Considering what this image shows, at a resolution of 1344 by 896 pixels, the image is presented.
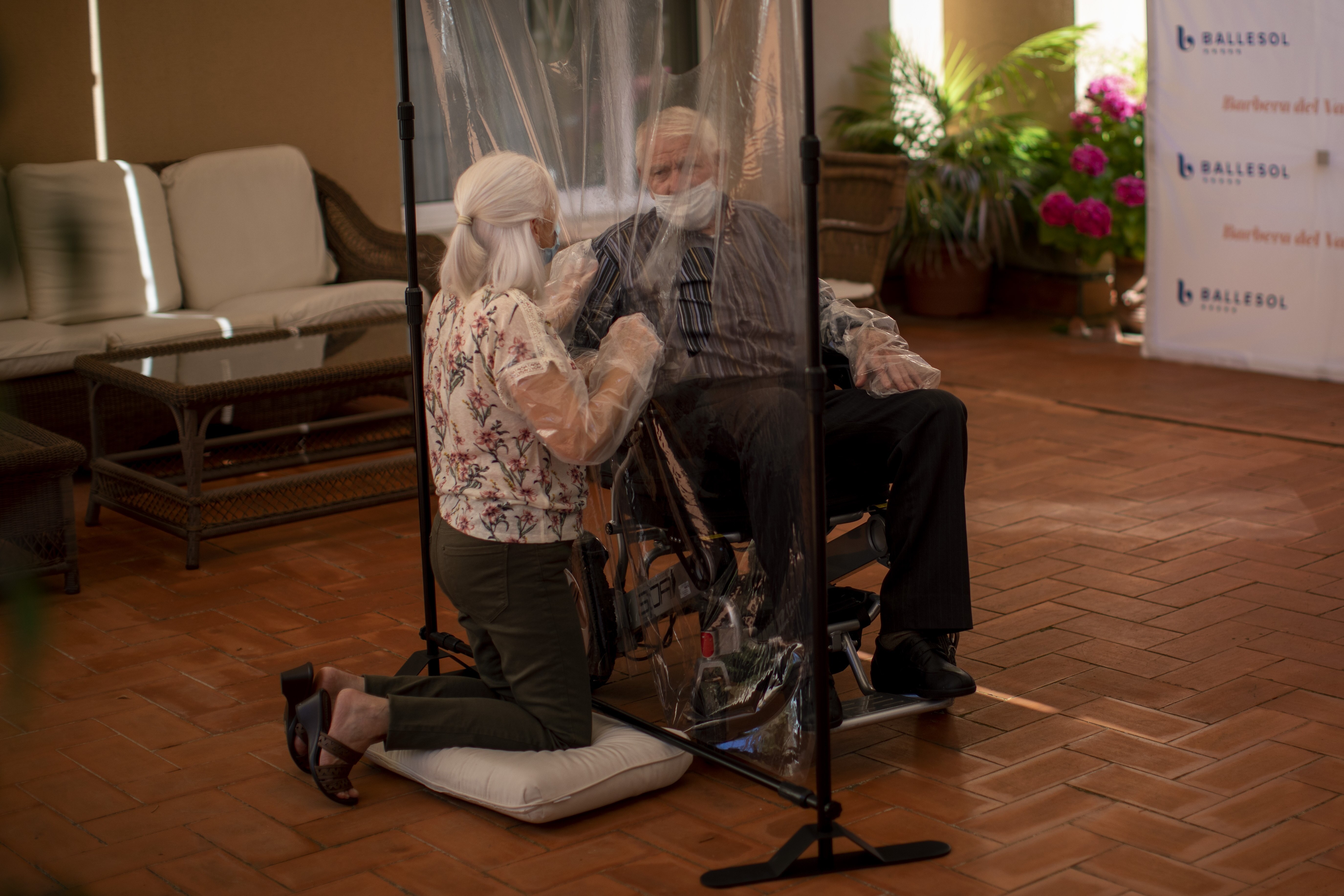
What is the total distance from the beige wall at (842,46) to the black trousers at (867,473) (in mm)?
4287

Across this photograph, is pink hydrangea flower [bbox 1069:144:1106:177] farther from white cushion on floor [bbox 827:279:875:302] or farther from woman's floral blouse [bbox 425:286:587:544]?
woman's floral blouse [bbox 425:286:587:544]

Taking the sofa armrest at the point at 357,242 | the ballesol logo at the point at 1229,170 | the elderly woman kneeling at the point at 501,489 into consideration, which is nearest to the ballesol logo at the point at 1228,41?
the ballesol logo at the point at 1229,170

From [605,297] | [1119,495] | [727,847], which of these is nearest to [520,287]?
[605,297]

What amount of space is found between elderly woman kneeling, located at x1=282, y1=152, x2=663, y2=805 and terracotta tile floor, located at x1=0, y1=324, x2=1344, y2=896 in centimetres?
15

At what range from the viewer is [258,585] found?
11.2ft

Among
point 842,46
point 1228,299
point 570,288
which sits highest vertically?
point 842,46

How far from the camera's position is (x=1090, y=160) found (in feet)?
19.1

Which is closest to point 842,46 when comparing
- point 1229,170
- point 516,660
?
point 1229,170

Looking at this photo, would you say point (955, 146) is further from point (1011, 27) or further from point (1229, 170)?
point (1229, 170)

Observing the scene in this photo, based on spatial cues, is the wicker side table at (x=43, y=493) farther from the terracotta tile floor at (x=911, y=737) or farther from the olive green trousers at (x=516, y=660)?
the olive green trousers at (x=516, y=660)

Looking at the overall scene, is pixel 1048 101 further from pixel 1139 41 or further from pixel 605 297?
pixel 605 297

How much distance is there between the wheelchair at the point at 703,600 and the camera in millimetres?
2230

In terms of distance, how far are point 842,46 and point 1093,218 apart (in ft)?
5.22

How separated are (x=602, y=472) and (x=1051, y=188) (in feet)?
13.8
